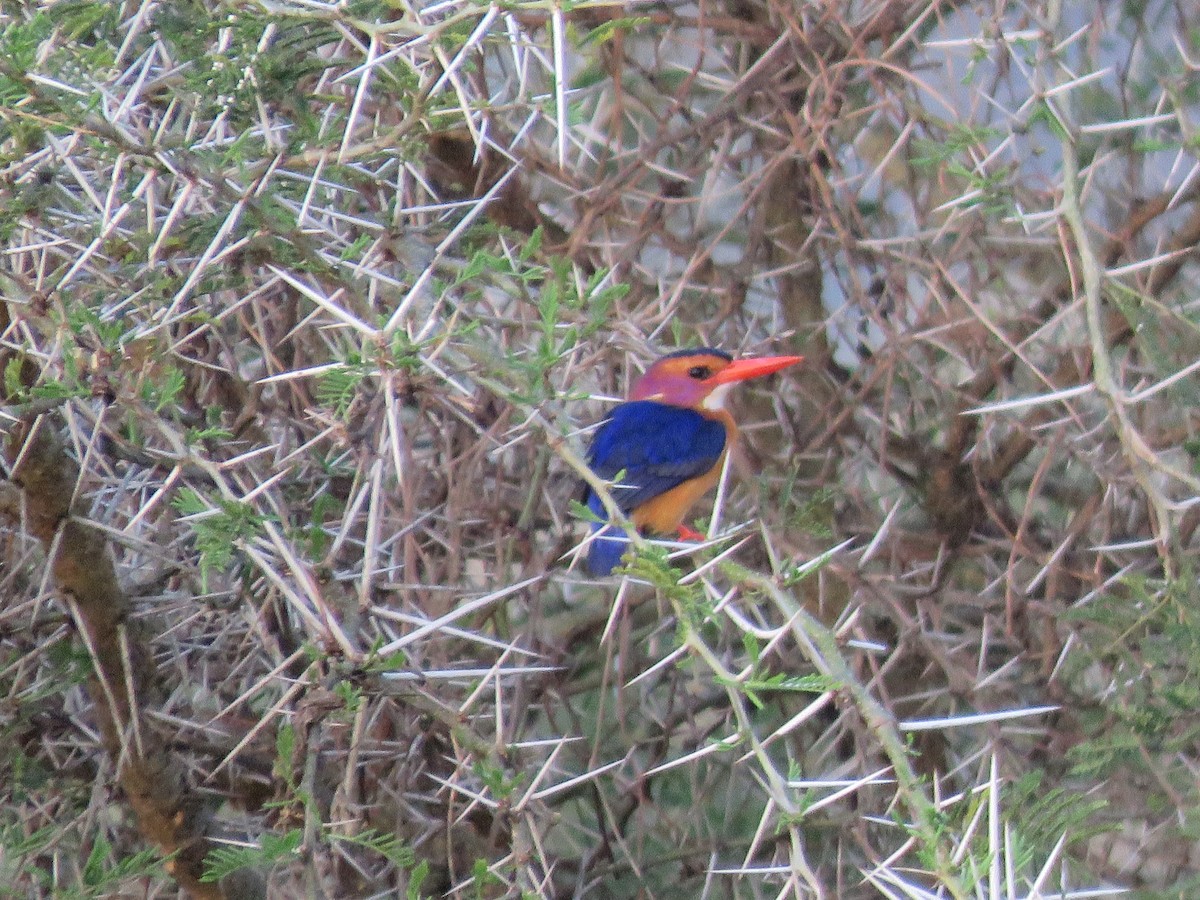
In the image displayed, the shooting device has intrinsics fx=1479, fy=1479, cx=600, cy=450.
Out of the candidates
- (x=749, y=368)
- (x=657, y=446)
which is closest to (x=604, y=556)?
(x=749, y=368)

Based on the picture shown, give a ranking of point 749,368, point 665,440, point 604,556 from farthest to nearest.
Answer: point 665,440 → point 749,368 → point 604,556

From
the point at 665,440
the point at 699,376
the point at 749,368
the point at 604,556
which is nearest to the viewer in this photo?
the point at 604,556

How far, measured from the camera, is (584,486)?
3361 millimetres

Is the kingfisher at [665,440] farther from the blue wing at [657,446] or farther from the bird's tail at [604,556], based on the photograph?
the bird's tail at [604,556]

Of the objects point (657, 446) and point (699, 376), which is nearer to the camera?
point (699, 376)

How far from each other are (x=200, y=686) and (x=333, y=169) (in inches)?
37.7

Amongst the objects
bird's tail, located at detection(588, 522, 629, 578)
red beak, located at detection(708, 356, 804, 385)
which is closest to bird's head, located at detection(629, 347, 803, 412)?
red beak, located at detection(708, 356, 804, 385)

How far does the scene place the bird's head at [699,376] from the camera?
3.11 metres

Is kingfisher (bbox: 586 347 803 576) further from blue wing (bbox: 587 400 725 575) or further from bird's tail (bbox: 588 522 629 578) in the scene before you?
bird's tail (bbox: 588 522 629 578)

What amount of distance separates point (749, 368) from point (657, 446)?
19.2 inches

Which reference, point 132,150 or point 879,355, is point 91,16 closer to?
point 132,150

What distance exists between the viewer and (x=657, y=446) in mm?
3551

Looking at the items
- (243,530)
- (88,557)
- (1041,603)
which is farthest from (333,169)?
(1041,603)

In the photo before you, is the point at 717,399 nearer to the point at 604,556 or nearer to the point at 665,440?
the point at 665,440
